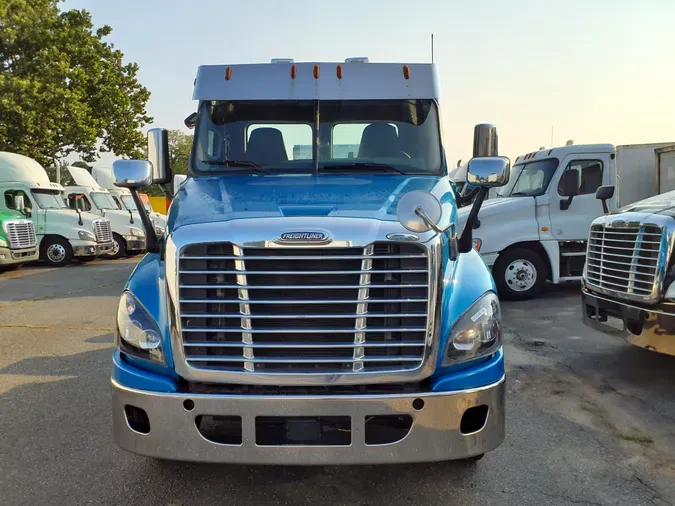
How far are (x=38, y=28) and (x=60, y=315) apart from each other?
18.4m

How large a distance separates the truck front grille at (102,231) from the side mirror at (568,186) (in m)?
13.2

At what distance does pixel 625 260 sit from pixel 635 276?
249 mm

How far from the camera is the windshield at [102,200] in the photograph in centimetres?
1902

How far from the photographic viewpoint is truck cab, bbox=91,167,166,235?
2022 cm

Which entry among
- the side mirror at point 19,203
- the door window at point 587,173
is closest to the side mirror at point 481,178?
the door window at point 587,173

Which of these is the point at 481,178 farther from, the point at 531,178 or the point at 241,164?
the point at 531,178

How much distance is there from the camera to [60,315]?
881 centimetres

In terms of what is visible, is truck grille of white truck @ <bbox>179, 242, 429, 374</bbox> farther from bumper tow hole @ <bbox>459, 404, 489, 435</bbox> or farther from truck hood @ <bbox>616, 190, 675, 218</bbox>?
truck hood @ <bbox>616, 190, 675, 218</bbox>

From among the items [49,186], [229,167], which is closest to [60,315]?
[229,167]

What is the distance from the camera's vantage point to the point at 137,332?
9.80 feet

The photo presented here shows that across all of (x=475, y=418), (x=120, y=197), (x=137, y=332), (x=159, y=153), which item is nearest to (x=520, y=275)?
(x=159, y=153)

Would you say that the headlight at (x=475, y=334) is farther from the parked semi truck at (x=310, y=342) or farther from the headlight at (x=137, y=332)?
the headlight at (x=137, y=332)

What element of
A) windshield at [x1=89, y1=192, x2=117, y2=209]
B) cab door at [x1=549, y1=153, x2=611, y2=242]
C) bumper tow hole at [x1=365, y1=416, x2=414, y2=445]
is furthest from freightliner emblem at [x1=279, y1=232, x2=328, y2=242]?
windshield at [x1=89, y1=192, x2=117, y2=209]

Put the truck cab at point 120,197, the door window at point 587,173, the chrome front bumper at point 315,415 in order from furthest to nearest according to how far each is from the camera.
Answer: the truck cab at point 120,197
the door window at point 587,173
the chrome front bumper at point 315,415
